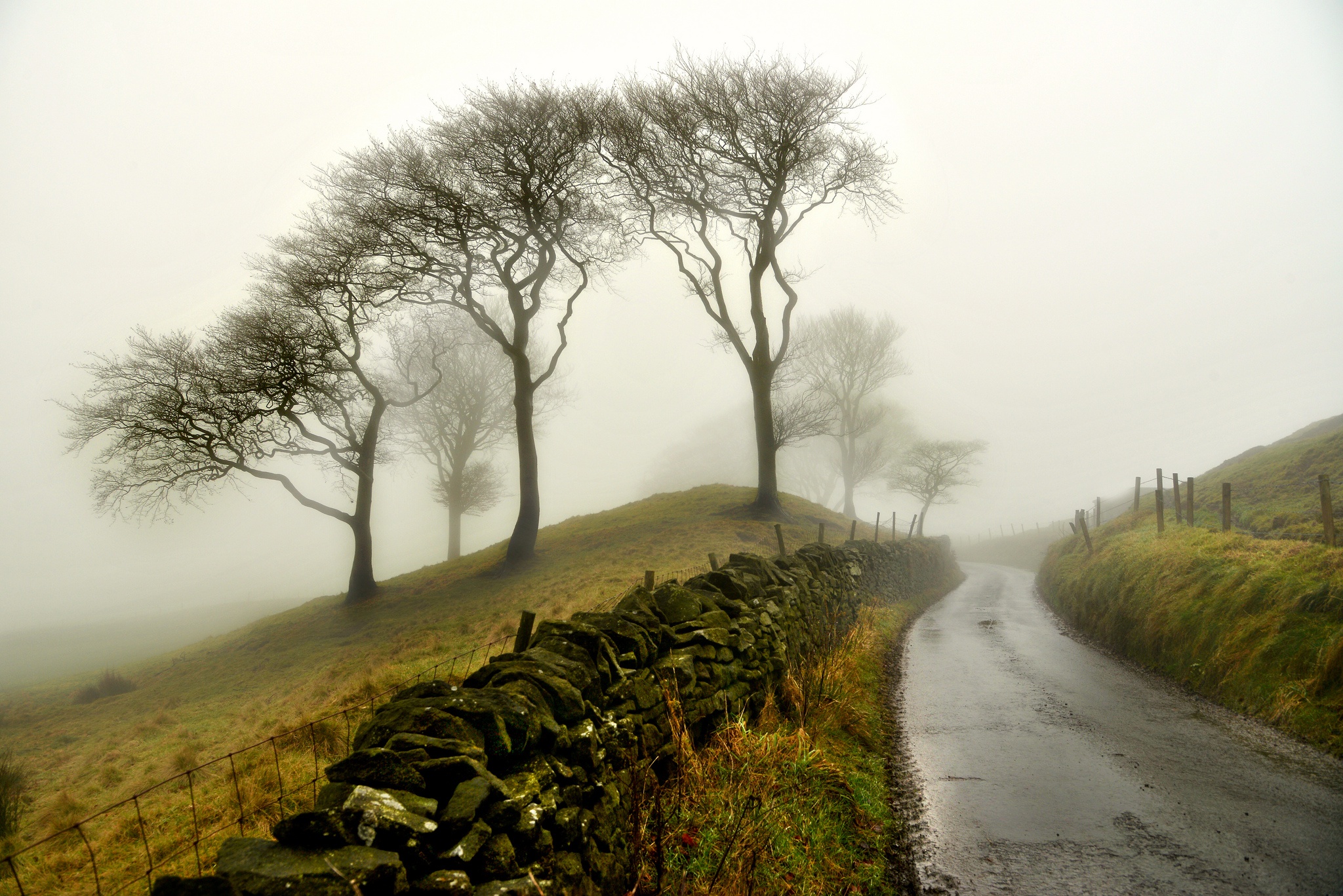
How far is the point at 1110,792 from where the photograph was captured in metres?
6.31

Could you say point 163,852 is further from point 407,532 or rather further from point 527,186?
point 407,532

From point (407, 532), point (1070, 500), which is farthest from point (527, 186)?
point (1070, 500)

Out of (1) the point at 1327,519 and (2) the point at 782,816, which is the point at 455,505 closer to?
(2) the point at 782,816

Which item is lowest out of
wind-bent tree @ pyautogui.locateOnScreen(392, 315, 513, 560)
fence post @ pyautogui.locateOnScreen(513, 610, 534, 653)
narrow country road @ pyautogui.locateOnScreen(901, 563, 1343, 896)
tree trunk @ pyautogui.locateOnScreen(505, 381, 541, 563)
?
narrow country road @ pyautogui.locateOnScreen(901, 563, 1343, 896)

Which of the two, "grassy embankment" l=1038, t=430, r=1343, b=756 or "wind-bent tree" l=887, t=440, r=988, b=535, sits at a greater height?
"wind-bent tree" l=887, t=440, r=988, b=535

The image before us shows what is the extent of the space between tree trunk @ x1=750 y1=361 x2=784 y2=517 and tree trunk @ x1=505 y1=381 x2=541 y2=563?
840cm

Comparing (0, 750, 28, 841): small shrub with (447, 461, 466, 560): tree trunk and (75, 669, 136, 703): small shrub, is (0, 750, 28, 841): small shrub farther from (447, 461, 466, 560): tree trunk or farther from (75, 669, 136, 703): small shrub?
(447, 461, 466, 560): tree trunk

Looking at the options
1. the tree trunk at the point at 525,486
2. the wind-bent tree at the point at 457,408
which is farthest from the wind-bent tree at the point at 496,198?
the wind-bent tree at the point at 457,408

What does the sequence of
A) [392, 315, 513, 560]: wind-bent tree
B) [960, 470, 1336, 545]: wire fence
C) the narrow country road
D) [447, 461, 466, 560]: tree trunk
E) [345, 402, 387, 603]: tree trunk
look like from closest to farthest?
the narrow country road
[960, 470, 1336, 545]: wire fence
[345, 402, 387, 603]: tree trunk
[392, 315, 513, 560]: wind-bent tree
[447, 461, 466, 560]: tree trunk

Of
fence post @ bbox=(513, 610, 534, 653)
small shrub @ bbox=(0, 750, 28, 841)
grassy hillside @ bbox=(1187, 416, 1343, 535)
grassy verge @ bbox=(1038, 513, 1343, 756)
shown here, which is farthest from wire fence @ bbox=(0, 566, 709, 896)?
grassy hillside @ bbox=(1187, 416, 1343, 535)

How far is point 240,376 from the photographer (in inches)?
794

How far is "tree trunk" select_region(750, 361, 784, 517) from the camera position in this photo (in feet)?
78.7

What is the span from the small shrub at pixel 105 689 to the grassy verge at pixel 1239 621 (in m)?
25.6

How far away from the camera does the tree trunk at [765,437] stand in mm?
24000
